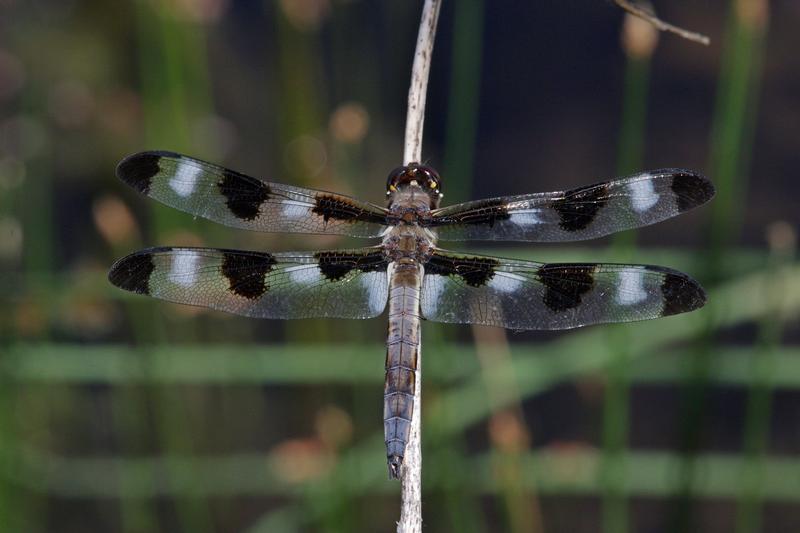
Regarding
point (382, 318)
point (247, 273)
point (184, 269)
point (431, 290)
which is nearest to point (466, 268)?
point (431, 290)

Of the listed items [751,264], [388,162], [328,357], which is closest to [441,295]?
[328,357]

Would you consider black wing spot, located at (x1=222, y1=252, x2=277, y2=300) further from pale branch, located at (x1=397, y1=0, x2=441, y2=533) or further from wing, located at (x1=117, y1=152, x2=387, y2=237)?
pale branch, located at (x1=397, y1=0, x2=441, y2=533)

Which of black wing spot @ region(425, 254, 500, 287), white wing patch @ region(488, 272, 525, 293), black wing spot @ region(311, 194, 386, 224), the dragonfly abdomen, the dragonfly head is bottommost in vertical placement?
the dragonfly abdomen

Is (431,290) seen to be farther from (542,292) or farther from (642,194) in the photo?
(642,194)

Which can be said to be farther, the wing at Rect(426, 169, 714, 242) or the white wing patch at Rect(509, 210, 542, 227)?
the white wing patch at Rect(509, 210, 542, 227)

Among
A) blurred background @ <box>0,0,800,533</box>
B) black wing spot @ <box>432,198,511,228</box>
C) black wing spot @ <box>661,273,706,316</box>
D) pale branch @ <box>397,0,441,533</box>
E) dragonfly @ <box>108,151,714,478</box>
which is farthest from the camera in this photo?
blurred background @ <box>0,0,800,533</box>

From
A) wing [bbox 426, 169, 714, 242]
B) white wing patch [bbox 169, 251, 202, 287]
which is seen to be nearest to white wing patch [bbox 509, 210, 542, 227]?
wing [bbox 426, 169, 714, 242]
